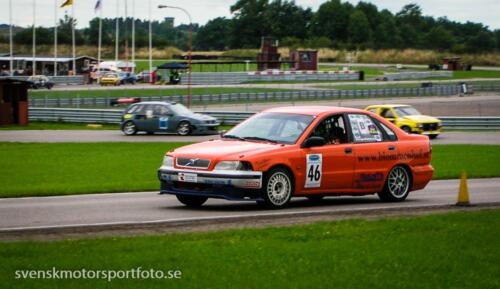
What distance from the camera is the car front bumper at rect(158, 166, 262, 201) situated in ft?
46.9

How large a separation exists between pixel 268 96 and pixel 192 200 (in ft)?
184

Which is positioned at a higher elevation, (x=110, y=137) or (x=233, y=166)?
(x=233, y=166)

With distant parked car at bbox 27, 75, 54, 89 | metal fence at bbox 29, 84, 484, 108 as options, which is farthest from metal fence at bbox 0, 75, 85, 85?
metal fence at bbox 29, 84, 484, 108

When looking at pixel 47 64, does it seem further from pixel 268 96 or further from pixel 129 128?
pixel 129 128

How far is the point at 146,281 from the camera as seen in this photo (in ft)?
28.5

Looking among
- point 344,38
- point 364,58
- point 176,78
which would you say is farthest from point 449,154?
point 344,38

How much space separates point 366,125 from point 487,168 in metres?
9.91

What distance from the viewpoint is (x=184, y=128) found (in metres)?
41.4

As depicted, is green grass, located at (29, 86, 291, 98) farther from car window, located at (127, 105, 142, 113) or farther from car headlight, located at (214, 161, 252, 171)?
car headlight, located at (214, 161, 252, 171)

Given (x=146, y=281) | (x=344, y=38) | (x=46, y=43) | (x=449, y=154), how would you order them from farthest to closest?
1. (x=344, y=38)
2. (x=46, y=43)
3. (x=449, y=154)
4. (x=146, y=281)

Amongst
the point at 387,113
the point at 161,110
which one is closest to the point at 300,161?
the point at 387,113

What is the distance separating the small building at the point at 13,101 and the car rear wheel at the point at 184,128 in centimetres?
954

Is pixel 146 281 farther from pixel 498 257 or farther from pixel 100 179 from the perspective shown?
pixel 100 179

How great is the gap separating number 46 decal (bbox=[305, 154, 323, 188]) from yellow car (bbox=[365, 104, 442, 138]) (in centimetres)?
2500
